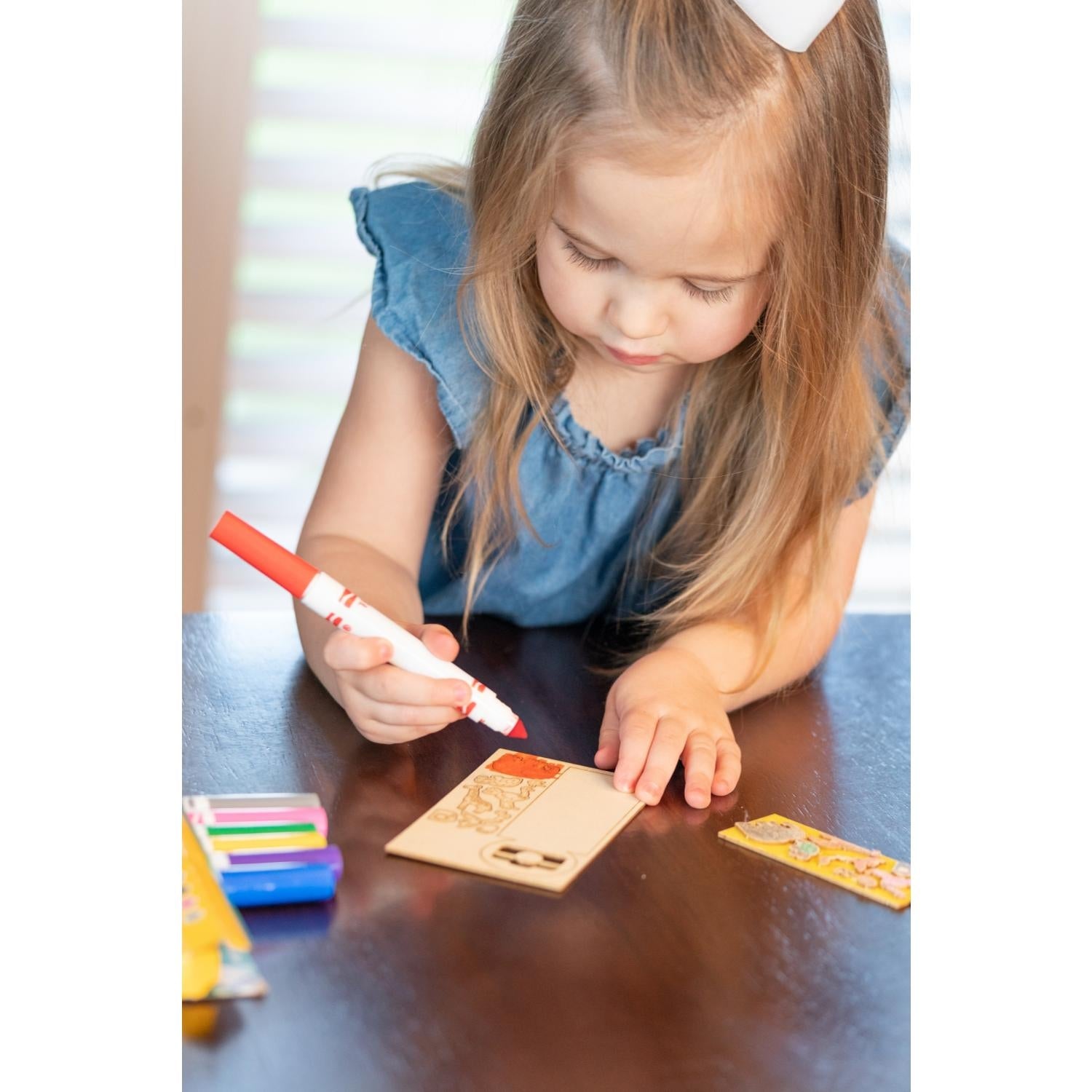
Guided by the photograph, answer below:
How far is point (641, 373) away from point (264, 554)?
16.2 inches

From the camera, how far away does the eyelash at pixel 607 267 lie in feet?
2.46

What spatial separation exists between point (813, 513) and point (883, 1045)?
1.74 ft

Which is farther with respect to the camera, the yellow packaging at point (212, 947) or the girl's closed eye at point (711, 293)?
the girl's closed eye at point (711, 293)

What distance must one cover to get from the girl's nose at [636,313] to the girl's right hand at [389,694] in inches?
9.1

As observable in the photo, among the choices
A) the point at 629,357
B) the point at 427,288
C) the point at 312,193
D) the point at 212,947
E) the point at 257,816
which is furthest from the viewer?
the point at 312,193

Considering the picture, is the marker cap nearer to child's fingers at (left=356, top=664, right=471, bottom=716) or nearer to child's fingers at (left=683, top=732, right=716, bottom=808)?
child's fingers at (left=356, top=664, right=471, bottom=716)

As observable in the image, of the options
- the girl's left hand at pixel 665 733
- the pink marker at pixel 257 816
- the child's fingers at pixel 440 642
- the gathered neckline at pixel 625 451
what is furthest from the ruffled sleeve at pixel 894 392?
the pink marker at pixel 257 816

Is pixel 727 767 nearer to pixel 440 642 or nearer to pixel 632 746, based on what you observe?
pixel 632 746

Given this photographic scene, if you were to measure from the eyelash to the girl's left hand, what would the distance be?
234 mm

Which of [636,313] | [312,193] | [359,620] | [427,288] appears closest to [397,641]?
[359,620]

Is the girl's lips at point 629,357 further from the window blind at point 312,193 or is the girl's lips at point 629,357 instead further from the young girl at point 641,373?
the window blind at point 312,193

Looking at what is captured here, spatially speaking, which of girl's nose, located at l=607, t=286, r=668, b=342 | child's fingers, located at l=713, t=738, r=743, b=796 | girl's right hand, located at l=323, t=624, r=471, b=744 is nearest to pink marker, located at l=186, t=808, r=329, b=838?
girl's right hand, located at l=323, t=624, r=471, b=744

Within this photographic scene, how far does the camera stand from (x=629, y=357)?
0.79 m

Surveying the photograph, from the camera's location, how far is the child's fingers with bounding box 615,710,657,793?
67cm
